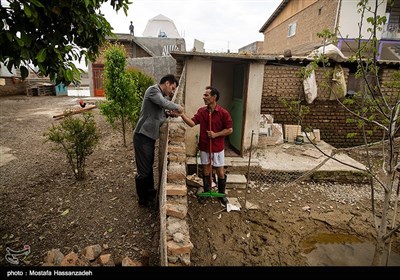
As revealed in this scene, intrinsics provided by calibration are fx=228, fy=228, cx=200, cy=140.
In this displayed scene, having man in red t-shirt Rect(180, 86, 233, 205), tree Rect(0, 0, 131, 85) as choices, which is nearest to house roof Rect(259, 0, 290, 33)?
man in red t-shirt Rect(180, 86, 233, 205)

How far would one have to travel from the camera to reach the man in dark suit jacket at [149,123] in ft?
11.2

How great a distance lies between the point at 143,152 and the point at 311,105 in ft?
22.0

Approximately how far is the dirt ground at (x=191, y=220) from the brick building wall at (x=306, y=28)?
8.11m

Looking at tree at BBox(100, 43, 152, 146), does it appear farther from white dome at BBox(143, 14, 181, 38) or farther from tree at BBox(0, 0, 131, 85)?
white dome at BBox(143, 14, 181, 38)

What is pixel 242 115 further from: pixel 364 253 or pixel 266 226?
pixel 364 253

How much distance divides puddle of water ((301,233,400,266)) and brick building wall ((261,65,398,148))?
190 inches

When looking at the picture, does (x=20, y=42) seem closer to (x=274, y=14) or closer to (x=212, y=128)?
(x=212, y=128)

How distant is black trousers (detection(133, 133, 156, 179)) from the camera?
353cm

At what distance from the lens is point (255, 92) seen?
6.06 meters

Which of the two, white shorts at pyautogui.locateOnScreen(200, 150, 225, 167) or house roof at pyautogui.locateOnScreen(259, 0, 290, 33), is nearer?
white shorts at pyautogui.locateOnScreen(200, 150, 225, 167)

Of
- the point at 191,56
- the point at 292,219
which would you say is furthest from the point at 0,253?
the point at 191,56

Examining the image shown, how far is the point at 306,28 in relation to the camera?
16.1m

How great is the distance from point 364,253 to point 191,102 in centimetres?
466
